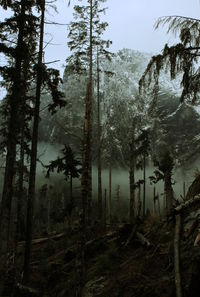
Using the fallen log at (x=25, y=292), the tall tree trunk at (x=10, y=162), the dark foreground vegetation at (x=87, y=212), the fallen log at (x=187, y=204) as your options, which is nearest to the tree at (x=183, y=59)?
the dark foreground vegetation at (x=87, y=212)

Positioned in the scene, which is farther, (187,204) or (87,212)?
(87,212)

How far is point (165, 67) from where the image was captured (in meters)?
4.50

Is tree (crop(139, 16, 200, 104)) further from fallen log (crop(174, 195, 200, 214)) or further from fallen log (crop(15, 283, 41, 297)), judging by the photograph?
fallen log (crop(15, 283, 41, 297))

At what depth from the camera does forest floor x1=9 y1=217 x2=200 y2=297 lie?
14.5ft

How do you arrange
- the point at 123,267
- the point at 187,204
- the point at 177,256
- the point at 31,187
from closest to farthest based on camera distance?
1. the point at 177,256
2. the point at 187,204
3. the point at 123,267
4. the point at 31,187

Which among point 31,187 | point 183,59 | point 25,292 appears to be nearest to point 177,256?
point 183,59

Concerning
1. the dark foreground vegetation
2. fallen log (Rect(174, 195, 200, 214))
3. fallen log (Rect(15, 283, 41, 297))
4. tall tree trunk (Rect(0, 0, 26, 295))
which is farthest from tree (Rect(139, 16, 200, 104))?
fallen log (Rect(15, 283, 41, 297))

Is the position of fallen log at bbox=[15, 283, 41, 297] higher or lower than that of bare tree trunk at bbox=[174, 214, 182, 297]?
lower

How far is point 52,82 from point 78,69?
6.59m

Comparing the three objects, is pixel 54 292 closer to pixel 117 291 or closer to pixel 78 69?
pixel 117 291

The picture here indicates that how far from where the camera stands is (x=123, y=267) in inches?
322

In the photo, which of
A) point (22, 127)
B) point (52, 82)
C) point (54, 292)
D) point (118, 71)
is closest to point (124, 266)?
point (54, 292)

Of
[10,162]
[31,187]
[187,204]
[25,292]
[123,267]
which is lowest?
[25,292]

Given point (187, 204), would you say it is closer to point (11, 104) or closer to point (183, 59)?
point (183, 59)
